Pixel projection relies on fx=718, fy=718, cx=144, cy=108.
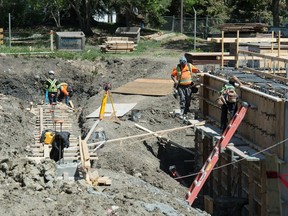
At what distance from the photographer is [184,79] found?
2120cm


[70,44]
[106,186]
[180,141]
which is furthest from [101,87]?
[106,186]

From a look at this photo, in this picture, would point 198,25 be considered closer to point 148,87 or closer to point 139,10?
point 139,10

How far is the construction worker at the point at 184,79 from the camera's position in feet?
69.1

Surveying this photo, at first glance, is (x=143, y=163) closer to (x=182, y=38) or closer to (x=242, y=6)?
(x=182, y=38)

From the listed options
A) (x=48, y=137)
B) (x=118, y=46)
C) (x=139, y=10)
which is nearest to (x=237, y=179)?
(x=48, y=137)

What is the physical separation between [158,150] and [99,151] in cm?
302

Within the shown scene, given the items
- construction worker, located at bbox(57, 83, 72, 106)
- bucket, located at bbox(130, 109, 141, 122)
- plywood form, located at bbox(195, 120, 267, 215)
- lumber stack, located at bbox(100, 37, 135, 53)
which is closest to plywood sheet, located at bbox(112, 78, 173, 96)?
construction worker, located at bbox(57, 83, 72, 106)

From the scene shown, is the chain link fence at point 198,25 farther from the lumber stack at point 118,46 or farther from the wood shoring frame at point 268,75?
the wood shoring frame at point 268,75

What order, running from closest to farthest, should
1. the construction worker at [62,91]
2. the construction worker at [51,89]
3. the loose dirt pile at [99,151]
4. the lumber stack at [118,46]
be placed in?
the loose dirt pile at [99,151]
the construction worker at [51,89]
the construction worker at [62,91]
the lumber stack at [118,46]

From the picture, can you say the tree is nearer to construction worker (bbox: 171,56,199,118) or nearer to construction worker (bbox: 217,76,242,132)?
construction worker (bbox: 171,56,199,118)

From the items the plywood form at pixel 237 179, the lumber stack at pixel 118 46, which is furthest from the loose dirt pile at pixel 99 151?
the lumber stack at pixel 118 46

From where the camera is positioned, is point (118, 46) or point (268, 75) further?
point (118, 46)

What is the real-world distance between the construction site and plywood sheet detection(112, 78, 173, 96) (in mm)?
60

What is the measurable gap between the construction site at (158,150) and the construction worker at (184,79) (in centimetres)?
56
